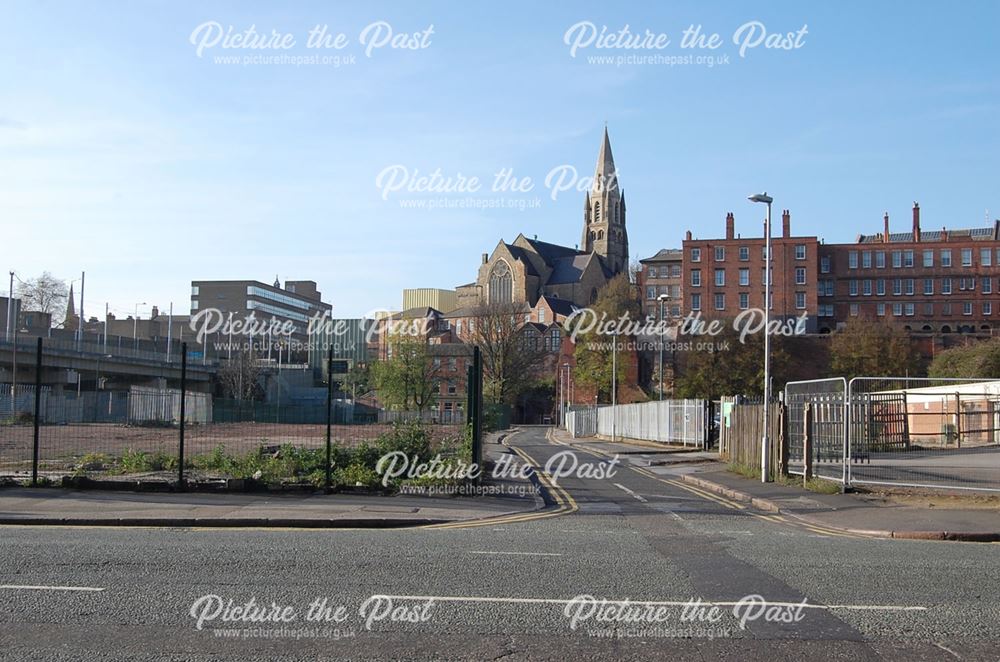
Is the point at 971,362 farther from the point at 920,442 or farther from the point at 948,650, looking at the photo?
the point at 948,650

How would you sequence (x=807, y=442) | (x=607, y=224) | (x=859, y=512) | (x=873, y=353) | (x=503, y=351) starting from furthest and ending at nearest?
(x=607, y=224)
(x=503, y=351)
(x=873, y=353)
(x=807, y=442)
(x=859, y=512)

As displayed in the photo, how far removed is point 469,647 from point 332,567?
341 cm

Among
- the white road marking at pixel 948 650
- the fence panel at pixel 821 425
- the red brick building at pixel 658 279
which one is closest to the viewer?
the white road marking at pixel 948 650

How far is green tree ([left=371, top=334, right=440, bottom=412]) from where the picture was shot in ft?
204

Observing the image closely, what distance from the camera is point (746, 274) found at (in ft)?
372

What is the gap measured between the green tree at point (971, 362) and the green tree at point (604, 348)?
98.8 ft

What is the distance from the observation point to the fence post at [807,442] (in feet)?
66.2

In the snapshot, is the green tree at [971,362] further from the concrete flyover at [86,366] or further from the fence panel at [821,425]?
the concrete flyover at [86,366]

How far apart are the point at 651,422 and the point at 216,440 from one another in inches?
1212

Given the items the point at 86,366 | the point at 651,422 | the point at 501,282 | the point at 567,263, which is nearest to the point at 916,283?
the point at 567,263

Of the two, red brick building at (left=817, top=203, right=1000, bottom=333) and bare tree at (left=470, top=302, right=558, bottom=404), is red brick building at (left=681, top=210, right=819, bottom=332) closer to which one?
red brick building at (left=817, top=203, right=1000, bottom=333)

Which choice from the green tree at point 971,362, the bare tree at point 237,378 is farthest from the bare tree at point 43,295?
the green tree at point 971,362

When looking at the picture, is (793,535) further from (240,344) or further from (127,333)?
(127,333)

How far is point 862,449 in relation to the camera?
64.2ft
